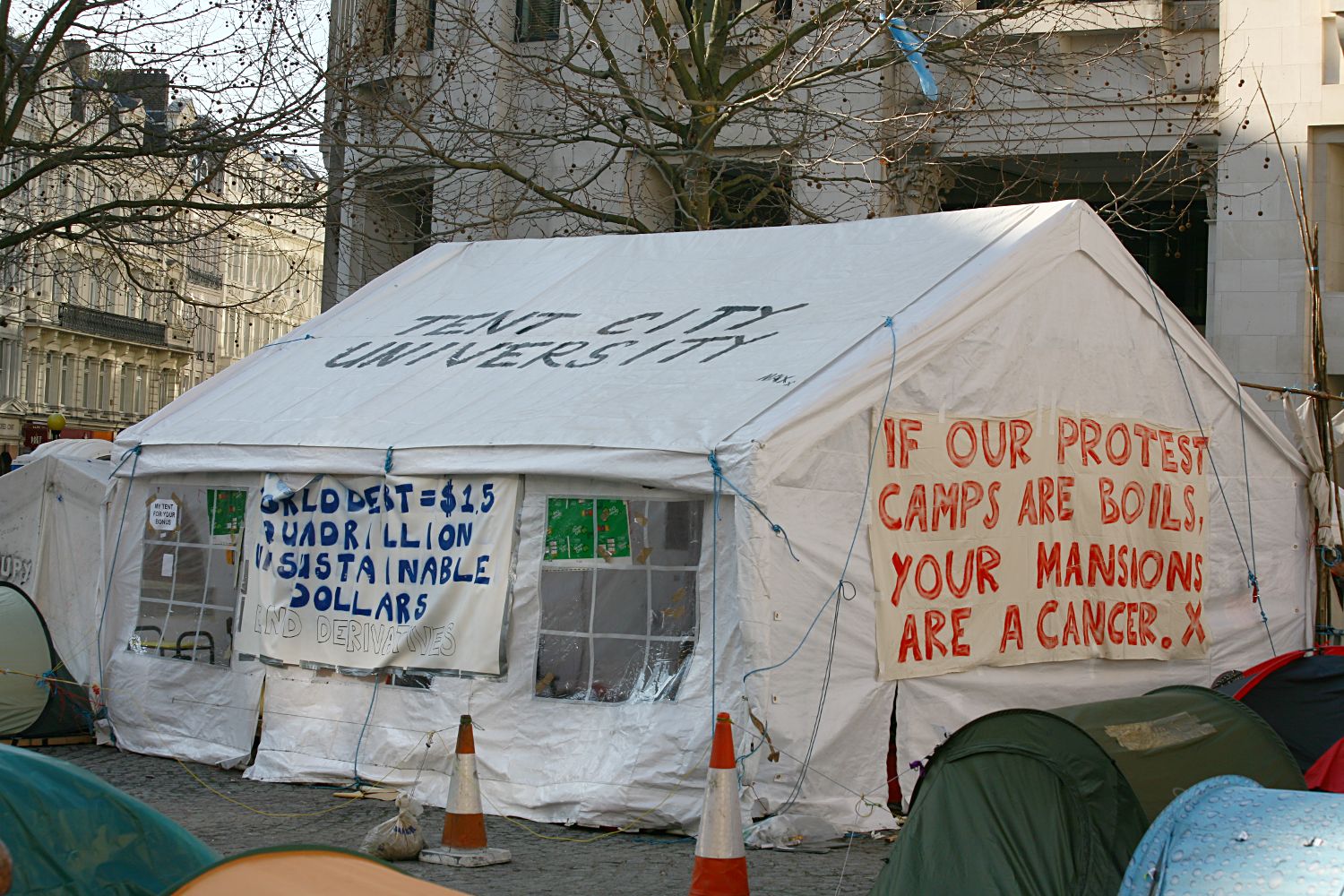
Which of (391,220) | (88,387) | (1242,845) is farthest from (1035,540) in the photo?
(88,387)

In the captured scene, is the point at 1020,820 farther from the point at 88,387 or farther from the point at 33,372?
the point at 88,387

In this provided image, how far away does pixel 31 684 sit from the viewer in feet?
37.4

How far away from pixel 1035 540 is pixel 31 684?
710cm

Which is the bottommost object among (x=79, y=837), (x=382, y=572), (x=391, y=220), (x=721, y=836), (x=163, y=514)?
(x=721, y=836)

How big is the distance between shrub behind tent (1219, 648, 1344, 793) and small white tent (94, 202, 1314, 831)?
41.7 inches

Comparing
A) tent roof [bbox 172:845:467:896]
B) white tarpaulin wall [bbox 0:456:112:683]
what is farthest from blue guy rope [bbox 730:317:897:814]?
white tarpaulin wall [bbox 0:456:112:683]

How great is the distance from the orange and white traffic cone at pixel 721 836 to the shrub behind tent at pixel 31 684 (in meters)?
6.31

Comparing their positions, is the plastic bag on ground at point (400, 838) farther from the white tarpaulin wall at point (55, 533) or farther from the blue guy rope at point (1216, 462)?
the blue guy rope at point (1216, 462)

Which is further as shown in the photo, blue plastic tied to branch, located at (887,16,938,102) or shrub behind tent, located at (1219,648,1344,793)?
blue plastic tied to branch, located at (887,16,938,102)

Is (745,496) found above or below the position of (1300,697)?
above

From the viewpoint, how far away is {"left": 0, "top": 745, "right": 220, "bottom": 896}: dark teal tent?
4547 mm

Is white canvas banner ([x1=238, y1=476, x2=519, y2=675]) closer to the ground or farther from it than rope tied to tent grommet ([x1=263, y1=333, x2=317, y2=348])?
closer to the ground

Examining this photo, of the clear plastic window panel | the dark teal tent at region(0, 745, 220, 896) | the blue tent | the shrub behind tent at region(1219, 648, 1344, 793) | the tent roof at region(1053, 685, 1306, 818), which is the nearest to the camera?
the blue tent

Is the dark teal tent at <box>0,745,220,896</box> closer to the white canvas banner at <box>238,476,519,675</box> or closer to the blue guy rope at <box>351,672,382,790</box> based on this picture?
the white canvas banner at <box>238,476,519,675</box>
